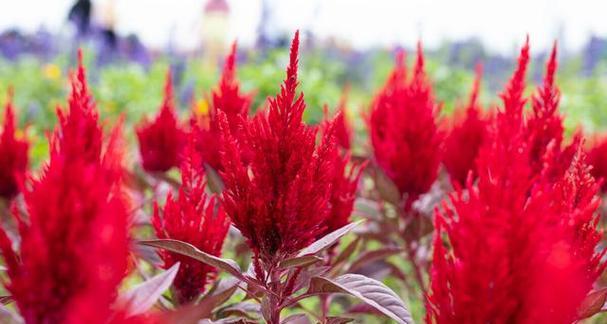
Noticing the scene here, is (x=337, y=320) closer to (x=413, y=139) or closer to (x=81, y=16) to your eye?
(x=413, y=139)

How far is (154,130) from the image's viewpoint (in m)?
1.79

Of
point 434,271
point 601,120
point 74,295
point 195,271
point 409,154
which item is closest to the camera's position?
point 74,295

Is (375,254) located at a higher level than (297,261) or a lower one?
lower

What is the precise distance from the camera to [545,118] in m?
1.11

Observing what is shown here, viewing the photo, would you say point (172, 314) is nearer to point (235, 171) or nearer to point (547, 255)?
point (235, 171)

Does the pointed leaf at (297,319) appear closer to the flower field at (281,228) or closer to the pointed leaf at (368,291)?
the flower field at (281,228)

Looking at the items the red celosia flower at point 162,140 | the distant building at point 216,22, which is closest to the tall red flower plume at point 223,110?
the red celosia flower at point 162,140

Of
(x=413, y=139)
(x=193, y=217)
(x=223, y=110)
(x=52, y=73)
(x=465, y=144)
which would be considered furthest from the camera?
(x=52, y=73)

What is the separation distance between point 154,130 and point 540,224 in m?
1.20

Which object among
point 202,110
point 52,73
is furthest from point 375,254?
point 52,73

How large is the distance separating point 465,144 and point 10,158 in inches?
43.2

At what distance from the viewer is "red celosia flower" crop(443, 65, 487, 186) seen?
173cm

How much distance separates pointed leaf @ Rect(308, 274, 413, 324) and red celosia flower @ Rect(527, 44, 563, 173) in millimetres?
278

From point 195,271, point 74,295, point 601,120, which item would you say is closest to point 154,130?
point 195,271
